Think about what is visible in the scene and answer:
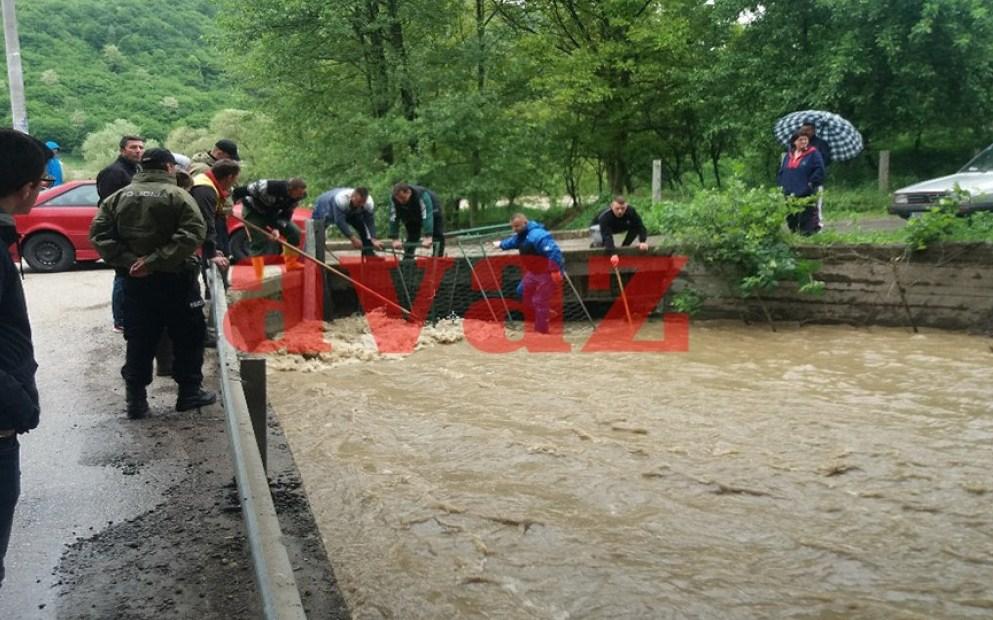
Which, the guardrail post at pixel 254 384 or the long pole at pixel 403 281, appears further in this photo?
the long pole at pixel 403 281

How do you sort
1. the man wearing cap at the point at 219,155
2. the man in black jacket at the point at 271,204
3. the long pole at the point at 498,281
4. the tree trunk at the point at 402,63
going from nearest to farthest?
the man wearing cap at the point at 219,155, the man in black jacket at the point at 271,204, the long pole at the point at 498,281, the tree trunk at the point at 402,63

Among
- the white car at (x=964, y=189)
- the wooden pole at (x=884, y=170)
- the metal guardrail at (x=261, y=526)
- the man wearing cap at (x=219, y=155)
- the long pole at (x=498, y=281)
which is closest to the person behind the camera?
the metal guardrail at (x=261, y=526)

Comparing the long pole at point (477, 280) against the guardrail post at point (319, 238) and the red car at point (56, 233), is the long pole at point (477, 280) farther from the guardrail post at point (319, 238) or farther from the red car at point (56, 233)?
the red car at point (56, 233)

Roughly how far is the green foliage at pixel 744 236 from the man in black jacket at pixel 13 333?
965 centimetres

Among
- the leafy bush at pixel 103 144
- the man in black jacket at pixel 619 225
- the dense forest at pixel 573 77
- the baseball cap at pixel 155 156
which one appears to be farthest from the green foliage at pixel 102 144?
the baseball cap at pixel 155 156

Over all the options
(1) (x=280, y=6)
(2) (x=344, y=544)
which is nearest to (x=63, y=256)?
(1) (x=280, y=6)

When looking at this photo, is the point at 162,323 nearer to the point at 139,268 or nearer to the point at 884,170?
the point at 139,268

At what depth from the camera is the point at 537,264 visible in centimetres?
1170

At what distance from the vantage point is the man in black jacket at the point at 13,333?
2.63 m

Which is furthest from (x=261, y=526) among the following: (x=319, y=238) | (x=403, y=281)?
(x=403, y=281)

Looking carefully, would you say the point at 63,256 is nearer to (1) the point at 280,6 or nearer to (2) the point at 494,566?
(1) the point at 280,6

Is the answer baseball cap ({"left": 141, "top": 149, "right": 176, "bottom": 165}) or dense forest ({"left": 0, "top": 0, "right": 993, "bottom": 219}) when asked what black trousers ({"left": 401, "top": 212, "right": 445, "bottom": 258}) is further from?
dense forest ({"left": 0, "top": 0, "right": 993, "bottom": 219})

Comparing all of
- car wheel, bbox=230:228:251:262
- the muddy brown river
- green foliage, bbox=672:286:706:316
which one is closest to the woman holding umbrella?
green foliage, bbox=672:286:706:316

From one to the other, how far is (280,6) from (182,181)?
1473cm
